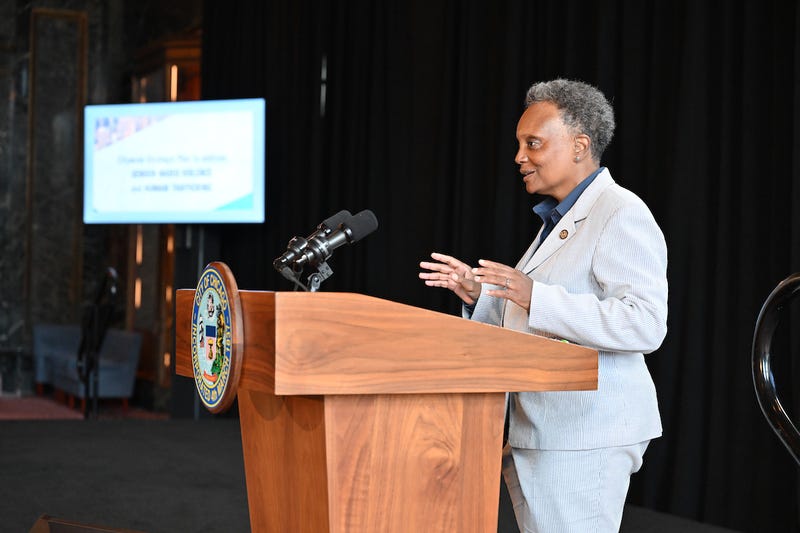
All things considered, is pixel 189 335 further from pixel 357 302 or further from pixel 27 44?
pixel 27 44

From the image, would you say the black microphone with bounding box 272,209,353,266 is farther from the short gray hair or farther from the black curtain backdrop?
the black curtain backdrop

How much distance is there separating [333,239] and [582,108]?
619 millimetres

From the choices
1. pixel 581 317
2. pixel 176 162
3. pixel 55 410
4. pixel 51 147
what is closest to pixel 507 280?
pixel 581 317

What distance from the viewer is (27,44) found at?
980cm

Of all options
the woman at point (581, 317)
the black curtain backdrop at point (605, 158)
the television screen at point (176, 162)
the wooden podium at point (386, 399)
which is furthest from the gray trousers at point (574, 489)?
A: the television screen at point (176, 162)

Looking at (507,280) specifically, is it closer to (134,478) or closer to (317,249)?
(317,249)

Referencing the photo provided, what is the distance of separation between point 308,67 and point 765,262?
376 centimetres

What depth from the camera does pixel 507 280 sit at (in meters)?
1.71

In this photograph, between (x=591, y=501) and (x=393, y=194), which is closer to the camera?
(x=591, y=501)

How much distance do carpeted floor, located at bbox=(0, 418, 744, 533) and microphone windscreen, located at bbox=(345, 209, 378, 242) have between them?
212cm

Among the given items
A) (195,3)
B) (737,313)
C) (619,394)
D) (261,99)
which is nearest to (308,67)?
(261,99)

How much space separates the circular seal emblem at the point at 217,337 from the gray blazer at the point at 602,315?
53 cm

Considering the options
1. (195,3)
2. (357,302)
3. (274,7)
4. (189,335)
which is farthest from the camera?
(195,3)

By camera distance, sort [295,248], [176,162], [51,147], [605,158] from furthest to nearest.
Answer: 1. [51,147]
2. [176,162]
3. [605,158]
4. [295,248]
